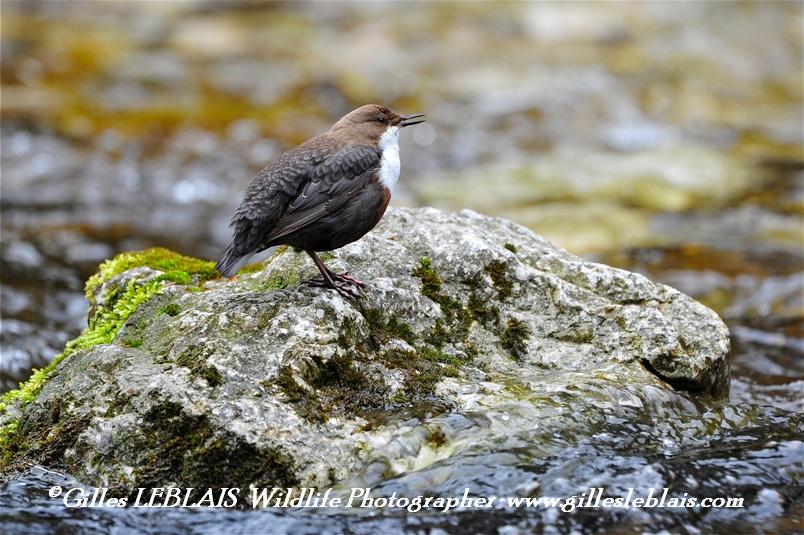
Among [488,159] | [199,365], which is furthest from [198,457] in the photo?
[488,159]

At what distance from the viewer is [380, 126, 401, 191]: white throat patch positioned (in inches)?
194

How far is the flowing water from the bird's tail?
1.34 metres

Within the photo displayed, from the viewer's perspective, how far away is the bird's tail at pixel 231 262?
15.0 feet

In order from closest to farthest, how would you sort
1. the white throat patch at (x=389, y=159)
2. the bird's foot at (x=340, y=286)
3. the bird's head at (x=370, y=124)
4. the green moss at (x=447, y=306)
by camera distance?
1. the bird's foot at (x=340, y=286)
2. the green moss at (x=447, y=306)
3. the white throat patch at (x=389, y=159)
4. the bird's head at (x=370, y=124)

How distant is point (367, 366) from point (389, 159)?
4.48 feet

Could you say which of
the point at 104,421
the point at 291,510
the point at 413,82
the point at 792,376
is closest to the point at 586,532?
the point at 291,510

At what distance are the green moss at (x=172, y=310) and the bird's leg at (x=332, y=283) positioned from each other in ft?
2.52

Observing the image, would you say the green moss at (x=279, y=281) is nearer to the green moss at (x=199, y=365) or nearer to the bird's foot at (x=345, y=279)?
the bird's foot at (x=345, y=279)

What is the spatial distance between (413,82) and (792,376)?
1228 cm

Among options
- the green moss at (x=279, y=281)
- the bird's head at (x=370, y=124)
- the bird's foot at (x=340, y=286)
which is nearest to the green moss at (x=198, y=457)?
the bird's foot at (x=340, y=286)

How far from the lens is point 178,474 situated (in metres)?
3.90

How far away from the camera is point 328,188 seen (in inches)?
187

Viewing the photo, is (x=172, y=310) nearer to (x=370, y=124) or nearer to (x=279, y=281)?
(x=279, y=281)

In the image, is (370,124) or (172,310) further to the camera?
(370,124)
